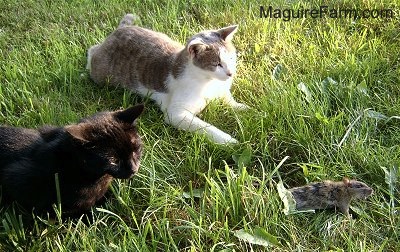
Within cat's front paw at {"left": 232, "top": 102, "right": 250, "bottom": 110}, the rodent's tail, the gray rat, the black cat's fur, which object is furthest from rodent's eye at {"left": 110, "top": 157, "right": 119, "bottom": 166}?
the rodent's tail

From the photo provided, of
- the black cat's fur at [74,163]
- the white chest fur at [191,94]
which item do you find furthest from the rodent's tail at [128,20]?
the black cat's fur at [74,163]

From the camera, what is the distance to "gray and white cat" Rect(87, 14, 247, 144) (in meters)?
2.88

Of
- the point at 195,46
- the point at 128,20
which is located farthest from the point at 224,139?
the point at 128,20

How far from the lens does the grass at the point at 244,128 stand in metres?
2.09

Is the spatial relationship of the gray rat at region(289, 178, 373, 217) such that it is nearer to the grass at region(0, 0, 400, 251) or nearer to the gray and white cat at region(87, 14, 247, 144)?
the grass at region(0, 0, 400, 251)

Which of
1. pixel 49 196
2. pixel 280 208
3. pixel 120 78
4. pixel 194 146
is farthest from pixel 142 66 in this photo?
pixel 280 208

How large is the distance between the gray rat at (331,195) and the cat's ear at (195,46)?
114 cm

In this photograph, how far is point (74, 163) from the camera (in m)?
2.09

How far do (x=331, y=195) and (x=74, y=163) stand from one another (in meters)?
1.23

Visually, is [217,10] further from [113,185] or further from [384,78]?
[113,185]

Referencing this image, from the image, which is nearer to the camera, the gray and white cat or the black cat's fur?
the black cat's fur

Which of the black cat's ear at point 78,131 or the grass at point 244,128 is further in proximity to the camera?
the grass at point 244,128

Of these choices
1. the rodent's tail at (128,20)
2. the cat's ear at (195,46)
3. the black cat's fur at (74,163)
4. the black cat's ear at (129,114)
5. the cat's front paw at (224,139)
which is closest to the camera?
the black cat's fur at (74,163)

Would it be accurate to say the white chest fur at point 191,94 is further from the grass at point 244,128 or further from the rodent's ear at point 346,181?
the rodent's ear at point 346,181
